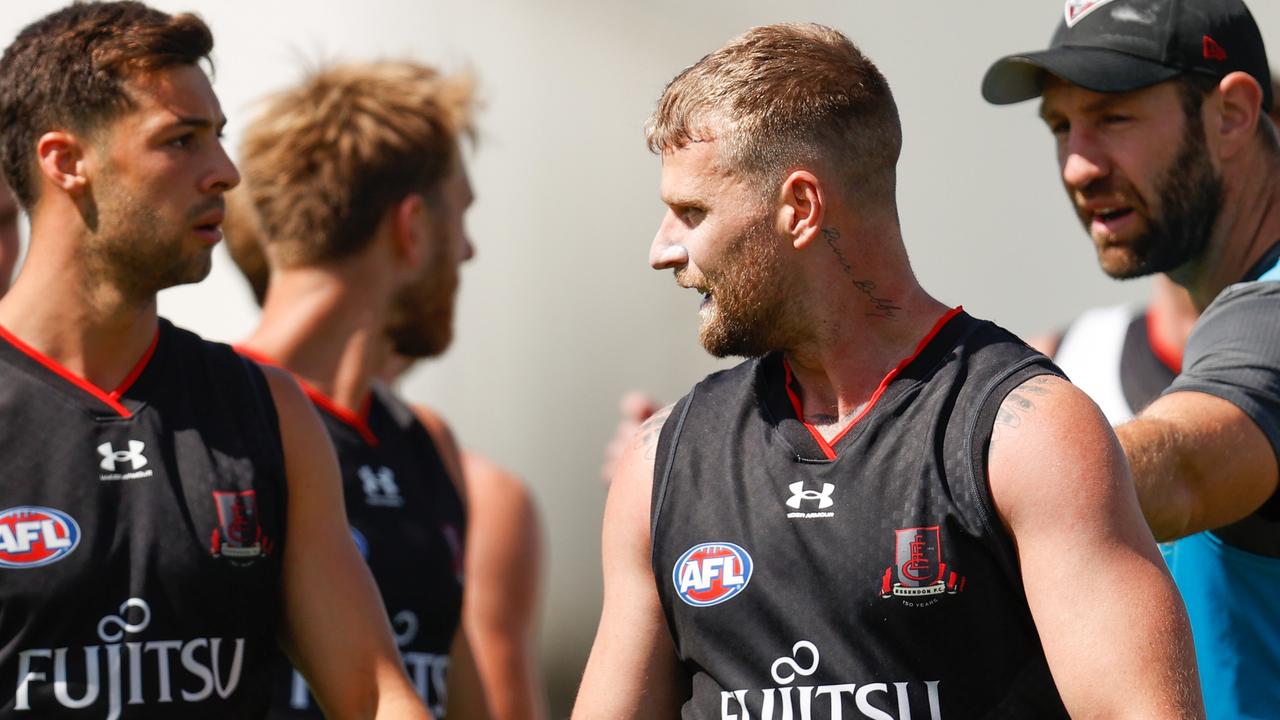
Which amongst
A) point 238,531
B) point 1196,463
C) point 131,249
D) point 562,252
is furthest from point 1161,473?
point 562,252

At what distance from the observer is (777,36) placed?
305 cm

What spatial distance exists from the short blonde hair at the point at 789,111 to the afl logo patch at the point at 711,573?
2.11ft

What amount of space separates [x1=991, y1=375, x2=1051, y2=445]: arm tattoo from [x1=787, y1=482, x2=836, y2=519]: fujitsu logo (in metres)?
0.31

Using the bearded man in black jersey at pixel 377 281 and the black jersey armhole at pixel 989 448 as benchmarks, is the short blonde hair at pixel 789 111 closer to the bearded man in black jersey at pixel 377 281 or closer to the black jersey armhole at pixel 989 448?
the black jersey armhole at pixel 989 448

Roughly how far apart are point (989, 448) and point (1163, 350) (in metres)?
3.66

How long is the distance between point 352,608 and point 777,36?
61.7 inches

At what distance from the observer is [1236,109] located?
149 inches

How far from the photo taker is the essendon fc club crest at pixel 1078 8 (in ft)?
12.8

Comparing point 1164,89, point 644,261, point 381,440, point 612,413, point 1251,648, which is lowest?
point 612,413

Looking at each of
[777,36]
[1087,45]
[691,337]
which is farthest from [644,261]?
[777,36]

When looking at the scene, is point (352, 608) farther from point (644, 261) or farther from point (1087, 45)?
point (644, 261)

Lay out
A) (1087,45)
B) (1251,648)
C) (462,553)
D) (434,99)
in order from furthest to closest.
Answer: (434,99)
(462,553)
(1087,45)
(1251,648)

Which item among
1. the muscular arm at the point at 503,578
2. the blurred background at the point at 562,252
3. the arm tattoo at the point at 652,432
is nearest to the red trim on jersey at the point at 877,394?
the arm tattoo at the point at 652,432

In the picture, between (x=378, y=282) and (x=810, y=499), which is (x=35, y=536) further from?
(x=378, y=282)
